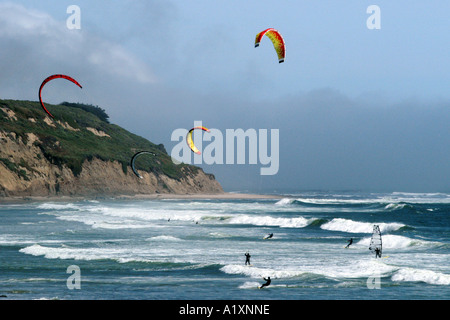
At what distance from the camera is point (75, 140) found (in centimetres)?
9712

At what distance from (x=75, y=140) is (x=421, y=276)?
3320 inches

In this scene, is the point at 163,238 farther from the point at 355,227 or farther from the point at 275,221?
the point at 275,221

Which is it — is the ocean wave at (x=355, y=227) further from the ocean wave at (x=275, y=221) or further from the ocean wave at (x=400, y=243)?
the ocean wave at (x=400, y=243)

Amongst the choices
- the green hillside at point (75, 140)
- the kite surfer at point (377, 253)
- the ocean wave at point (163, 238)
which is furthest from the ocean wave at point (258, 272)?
the green hillside at point (75, 140)

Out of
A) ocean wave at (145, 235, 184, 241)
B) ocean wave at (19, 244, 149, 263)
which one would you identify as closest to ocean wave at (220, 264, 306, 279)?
ocean wave at (19, 244, 149, 263)

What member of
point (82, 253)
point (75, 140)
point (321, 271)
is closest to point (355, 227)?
point (82, 253)

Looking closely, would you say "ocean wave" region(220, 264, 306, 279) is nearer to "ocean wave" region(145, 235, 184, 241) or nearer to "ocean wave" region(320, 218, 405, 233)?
"ocean wave" region(145, 235, 184, 241)

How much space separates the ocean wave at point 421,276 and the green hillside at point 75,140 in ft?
210

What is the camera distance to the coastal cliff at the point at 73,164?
7756 cm

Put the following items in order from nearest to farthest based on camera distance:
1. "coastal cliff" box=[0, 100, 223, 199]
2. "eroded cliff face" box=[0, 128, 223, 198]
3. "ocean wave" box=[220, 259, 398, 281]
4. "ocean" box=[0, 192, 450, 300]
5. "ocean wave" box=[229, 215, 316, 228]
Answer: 1. "ocean" box=[0, 192, 450, 300]
2. "ocean wave" box=[220, 259, 398, 281]
3. "ocean wave" box=[229, 215, 316, 228]
4. "eroded cliff face" box=[0, 128, 223, 198]
5. "coastal cliff" box=[0, 100, 223, 199]

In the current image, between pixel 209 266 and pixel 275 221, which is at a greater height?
pixel 209 266

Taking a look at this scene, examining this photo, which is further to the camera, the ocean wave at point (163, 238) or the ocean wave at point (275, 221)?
the ocean wave at point (275, 221)

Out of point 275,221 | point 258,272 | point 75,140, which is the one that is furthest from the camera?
point 75,140

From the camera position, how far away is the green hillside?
279 feet
